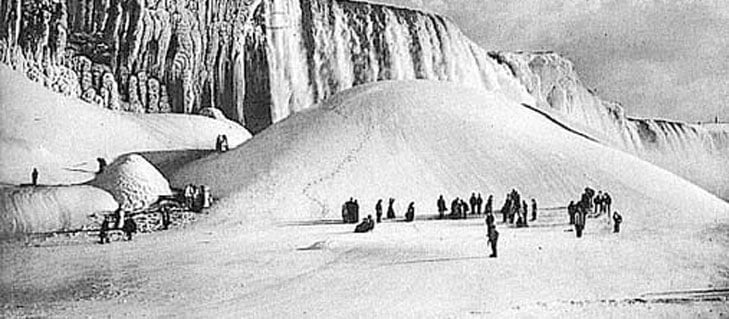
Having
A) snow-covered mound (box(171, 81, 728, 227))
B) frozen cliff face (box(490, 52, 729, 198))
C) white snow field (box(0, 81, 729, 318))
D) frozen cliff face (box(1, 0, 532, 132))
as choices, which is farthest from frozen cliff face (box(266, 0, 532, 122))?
white snow field (box(0, 81, 729, 318))

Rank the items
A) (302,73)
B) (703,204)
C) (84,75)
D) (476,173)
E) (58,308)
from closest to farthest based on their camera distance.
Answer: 1. (58,308)
2. (703,204)
3. (476,173)
4. (84,75)
5. (302,73)

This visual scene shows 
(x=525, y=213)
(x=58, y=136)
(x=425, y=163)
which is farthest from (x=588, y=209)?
(x=58, y=136)

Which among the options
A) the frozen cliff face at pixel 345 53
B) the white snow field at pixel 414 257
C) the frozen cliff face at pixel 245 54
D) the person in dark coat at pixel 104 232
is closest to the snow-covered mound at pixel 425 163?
the white snow field at pixel 414 257

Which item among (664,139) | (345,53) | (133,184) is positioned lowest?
(133,184)

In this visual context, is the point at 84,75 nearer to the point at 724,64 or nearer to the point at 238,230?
the point at 238,230

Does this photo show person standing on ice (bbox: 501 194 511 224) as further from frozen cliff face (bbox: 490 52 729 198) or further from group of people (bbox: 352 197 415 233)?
frozen cliff face (bbox: 490 52 729 198)

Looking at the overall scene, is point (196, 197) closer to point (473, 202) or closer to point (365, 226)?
point (365, 226)

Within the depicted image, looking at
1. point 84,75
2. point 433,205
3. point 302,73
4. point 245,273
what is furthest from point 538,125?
point 302,73
